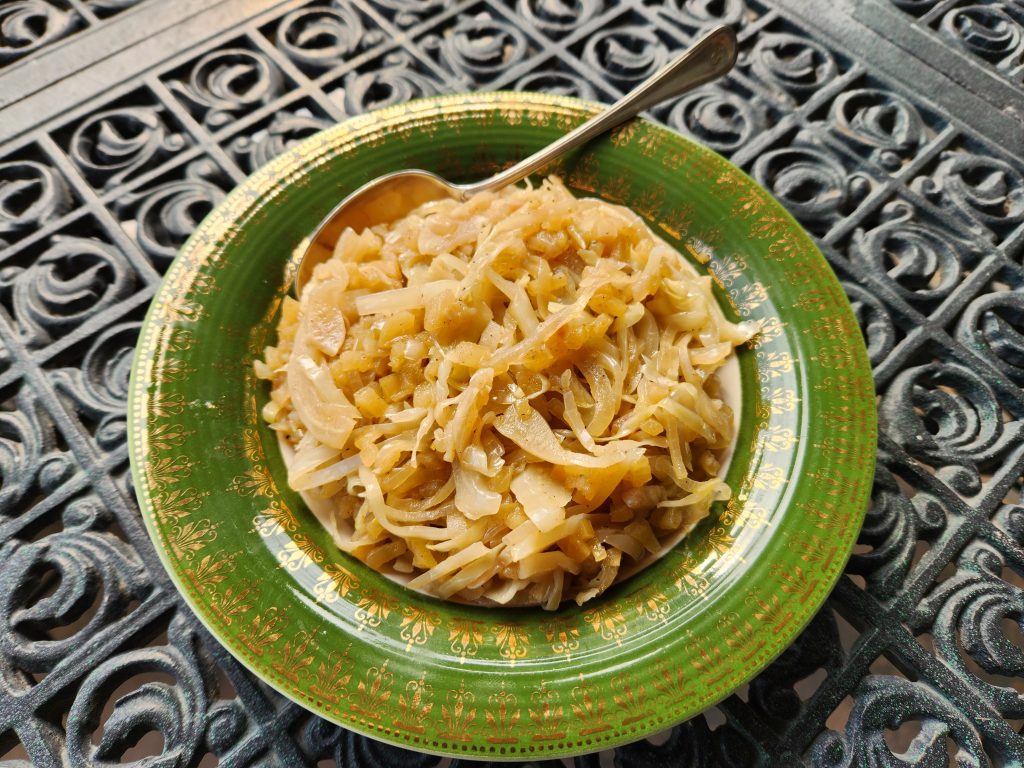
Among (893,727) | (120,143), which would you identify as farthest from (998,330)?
(120,143)

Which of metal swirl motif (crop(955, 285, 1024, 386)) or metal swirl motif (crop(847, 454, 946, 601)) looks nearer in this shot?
metal swirl motif (crop(847, 454, 946, 601))

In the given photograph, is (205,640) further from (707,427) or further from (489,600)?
(707,427)

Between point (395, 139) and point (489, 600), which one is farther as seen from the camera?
point (395, 139)

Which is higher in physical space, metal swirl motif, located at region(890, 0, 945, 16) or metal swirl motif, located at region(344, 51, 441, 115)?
metal swirl motif, located at region(344, 51, 441, 115)

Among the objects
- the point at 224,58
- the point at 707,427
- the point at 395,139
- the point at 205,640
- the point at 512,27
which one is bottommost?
the point at 707,427

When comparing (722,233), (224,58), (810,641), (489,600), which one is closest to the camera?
(489,600)

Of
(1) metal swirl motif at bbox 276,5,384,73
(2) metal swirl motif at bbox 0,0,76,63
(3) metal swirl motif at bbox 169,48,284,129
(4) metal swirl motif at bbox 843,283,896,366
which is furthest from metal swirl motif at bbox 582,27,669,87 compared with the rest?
(2) metal swirl motif at bbox 0,0,76,63

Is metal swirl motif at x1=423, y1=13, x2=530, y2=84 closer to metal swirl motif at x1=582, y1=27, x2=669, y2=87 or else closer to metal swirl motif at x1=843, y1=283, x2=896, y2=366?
metal swirl motif at x1=582, y1=27, x2=669, y2=87

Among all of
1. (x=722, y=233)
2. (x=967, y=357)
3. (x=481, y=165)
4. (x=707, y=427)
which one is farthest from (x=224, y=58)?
(x=967, y=357)
